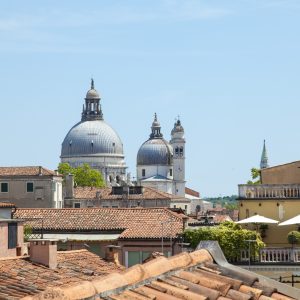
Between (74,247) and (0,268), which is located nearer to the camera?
(0,268)

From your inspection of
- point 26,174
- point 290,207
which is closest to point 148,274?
point 290,207

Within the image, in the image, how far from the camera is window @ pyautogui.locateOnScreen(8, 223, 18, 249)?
45588 millimetres

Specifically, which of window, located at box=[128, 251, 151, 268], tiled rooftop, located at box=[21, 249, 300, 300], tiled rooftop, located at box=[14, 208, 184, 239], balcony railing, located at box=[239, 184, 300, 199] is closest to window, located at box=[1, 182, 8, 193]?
tiled rooftop, located at box=[14, 208, 184, 239]

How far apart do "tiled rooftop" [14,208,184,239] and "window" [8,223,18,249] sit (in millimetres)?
5569

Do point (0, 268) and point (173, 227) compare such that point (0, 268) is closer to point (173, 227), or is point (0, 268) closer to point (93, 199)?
point (173, 227)

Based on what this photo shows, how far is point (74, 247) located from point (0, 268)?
24.5 metres

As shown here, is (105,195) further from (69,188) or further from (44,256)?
(44,256)

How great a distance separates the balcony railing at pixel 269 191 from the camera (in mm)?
39562

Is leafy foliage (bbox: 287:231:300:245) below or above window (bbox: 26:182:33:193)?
below

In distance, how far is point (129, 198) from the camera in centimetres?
13750

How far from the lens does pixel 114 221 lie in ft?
177

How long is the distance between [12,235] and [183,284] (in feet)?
113

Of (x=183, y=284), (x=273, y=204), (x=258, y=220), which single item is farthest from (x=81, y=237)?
(x=183, y=284)

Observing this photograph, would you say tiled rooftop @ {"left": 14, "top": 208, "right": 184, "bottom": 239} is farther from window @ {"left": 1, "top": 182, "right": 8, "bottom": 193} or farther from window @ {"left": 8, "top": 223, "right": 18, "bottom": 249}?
window @ {"left": 1, "top": 182, "right": 8, "bottom": 193}
